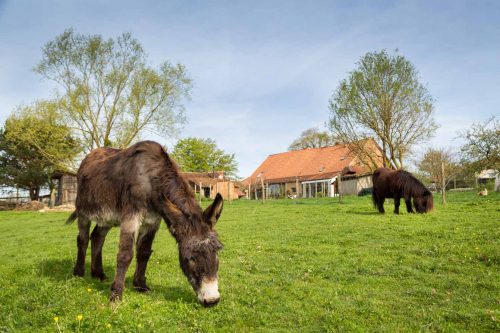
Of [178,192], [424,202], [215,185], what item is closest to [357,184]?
[215,185]

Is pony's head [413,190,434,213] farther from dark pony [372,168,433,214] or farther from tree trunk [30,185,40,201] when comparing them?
tree trunk [30,185,40,201]

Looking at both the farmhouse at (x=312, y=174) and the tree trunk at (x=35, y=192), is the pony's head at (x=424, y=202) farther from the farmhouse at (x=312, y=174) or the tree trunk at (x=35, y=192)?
the tree trunk at (x=35, y=192)

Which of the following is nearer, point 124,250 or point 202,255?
point 202,255

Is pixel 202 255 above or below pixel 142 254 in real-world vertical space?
above

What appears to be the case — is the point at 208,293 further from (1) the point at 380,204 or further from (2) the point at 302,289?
(1) the point at 380,204

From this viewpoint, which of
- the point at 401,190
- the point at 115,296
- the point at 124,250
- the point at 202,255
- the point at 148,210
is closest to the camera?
the point at 202,255

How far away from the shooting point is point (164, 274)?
27.7 feet

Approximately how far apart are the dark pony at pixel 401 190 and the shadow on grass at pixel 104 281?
46.5 ft

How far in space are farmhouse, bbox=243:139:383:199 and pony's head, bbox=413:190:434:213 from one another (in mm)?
28593

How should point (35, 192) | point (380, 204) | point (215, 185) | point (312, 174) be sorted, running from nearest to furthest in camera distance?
point (380, 204) → point (35, 192) → point (312, 174) → point (215, 185)

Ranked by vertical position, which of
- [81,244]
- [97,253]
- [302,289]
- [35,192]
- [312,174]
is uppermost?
[312,174]

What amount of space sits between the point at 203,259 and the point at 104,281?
3.25 meters

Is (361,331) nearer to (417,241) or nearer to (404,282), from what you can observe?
(404,282)

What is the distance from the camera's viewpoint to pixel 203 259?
5617 millimetres
